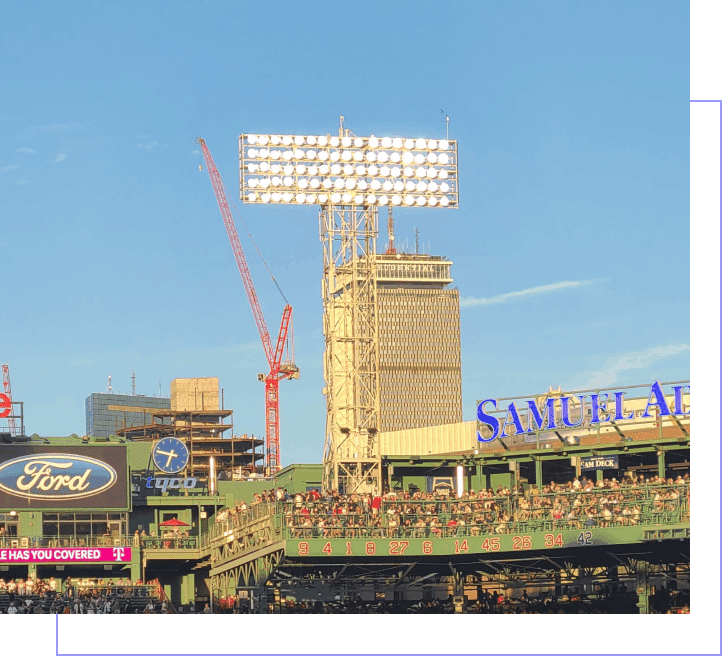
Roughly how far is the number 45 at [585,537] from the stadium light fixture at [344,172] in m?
16.6

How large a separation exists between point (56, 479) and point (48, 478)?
32 centimetres

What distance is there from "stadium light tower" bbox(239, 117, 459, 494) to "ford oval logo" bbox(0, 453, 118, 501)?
10.0 meters

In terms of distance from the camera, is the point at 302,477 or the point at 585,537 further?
the point at 302,477

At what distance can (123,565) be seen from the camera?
5778 centimetres

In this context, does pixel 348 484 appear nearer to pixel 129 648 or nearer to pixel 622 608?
pixel 622 608

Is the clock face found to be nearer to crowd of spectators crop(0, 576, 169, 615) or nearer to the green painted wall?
the green painted wall

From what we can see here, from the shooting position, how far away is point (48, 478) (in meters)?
58.1

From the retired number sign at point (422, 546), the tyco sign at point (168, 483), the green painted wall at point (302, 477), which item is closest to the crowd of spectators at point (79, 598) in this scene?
the retired number sign at point (422, 546)

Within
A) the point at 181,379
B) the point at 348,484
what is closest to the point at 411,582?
the point at 348,484

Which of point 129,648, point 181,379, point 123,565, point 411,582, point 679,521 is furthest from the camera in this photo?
point 181,379

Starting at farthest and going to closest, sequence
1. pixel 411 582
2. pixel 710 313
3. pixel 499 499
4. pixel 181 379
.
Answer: pixel 181 379, pixel 411 582, pixel 499 499, pixel 710 313

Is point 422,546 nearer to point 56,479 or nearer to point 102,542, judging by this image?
point 102,542

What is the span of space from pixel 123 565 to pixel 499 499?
1657 cm

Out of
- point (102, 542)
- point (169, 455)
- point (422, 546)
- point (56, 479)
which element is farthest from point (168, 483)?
point (422, 546)
